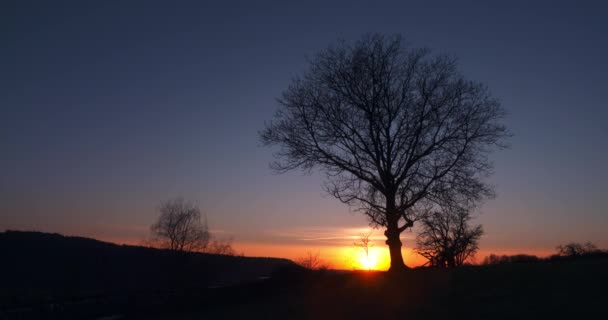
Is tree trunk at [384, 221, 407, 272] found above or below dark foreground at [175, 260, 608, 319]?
above

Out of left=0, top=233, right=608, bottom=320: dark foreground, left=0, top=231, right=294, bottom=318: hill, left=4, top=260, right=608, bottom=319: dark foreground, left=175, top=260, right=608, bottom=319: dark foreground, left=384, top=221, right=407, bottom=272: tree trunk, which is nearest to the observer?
left=175, top=260, right=608, bottom=319: dark foreground

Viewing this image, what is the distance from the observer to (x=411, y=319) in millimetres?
17172

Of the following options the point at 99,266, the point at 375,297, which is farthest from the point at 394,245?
the point at 99,266

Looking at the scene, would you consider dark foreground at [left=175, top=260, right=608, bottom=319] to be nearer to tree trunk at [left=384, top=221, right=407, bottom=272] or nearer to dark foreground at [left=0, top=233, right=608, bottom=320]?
dark foreground at [left=0, top=233, right=608, bottom=320]

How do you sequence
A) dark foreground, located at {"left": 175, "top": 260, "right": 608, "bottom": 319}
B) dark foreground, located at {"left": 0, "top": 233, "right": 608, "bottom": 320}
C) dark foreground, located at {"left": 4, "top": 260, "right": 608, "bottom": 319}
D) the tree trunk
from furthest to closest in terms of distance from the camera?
the tree trunk < dark foreground, located at {"left": 0, "top": 233, "right": 608, "bottom": 320} < dark foreground, located at {"left": 4, "top": 260, "right": 608, "bottom": 319} < dark foreground, located at {"left": 175, "top": 260, "right": 608, "bottom": 319}

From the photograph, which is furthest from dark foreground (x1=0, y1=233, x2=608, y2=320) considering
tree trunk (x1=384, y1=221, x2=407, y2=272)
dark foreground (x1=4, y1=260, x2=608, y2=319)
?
tree trunk (x1=384, y1=221, x2=407, y2=272)

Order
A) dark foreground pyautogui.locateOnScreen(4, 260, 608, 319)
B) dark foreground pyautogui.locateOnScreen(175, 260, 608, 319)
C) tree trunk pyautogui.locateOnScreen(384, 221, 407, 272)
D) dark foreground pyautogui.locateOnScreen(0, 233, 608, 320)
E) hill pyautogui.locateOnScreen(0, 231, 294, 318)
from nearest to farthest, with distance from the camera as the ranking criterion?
dark foreground pyautogui.locateOnScreen(175, 260, 608, 319), dark foreground pyautogui.locateOnScreen(4, 260, 608, 319), dark foreground pyautogui.locateOnScreen(0, 233, 608, 320), tree trunk pyautogui.locateOnScreen(384, 221, 407, 272), hill pyautogui.locateOnScreen(0, 231, 294, 318)

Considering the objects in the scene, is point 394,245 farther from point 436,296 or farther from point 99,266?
point 99,266

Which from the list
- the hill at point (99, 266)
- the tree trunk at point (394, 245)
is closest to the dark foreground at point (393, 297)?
the tree trunk at point (394, 245)

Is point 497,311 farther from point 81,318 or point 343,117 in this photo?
point 81,318

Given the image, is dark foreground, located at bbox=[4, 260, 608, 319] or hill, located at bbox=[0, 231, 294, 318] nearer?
dark foreground, located at bbox=[4, 260, 608, 319]

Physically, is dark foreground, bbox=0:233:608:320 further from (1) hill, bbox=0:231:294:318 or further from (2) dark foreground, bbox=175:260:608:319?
(1) hill, bbox=0:231:294:318

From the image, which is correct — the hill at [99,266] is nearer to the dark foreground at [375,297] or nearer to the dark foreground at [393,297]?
the dark foreground at [375,297]

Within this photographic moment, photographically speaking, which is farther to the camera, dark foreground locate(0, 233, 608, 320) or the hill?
the hill
